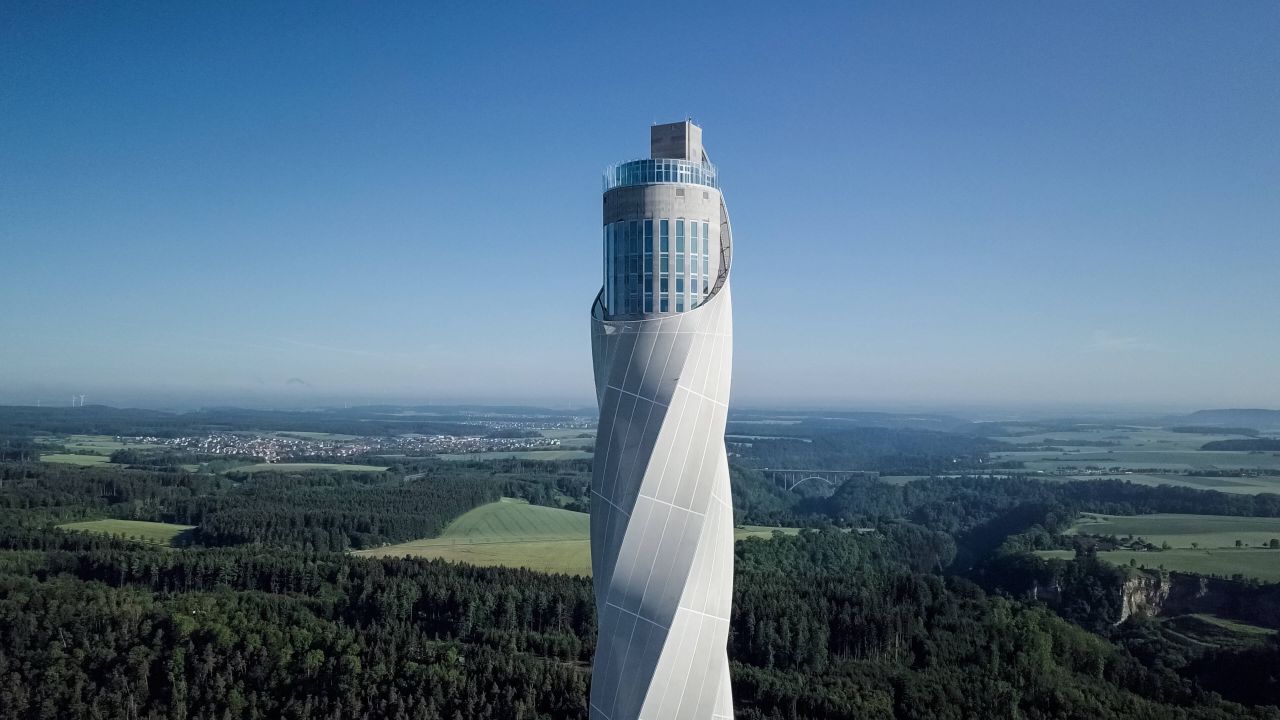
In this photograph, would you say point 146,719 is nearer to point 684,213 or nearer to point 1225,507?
point 684,213

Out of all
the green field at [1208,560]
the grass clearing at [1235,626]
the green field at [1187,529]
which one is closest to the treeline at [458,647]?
the grass clearing at [1235,626]

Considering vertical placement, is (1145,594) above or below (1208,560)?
below

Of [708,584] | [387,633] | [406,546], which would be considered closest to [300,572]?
[387,633]

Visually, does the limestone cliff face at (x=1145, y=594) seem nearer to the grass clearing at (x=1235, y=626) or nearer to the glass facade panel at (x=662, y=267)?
the grass clearing at (x=1235, y=626)

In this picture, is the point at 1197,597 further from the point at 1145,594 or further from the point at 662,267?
the point at 662,267

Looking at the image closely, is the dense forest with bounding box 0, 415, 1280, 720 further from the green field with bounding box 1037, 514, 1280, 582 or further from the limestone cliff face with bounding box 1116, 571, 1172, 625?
the green field with bounding box 1037, 514, 1280, 582

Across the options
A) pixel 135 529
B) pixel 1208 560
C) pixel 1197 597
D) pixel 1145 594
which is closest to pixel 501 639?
pixel 1145 594
